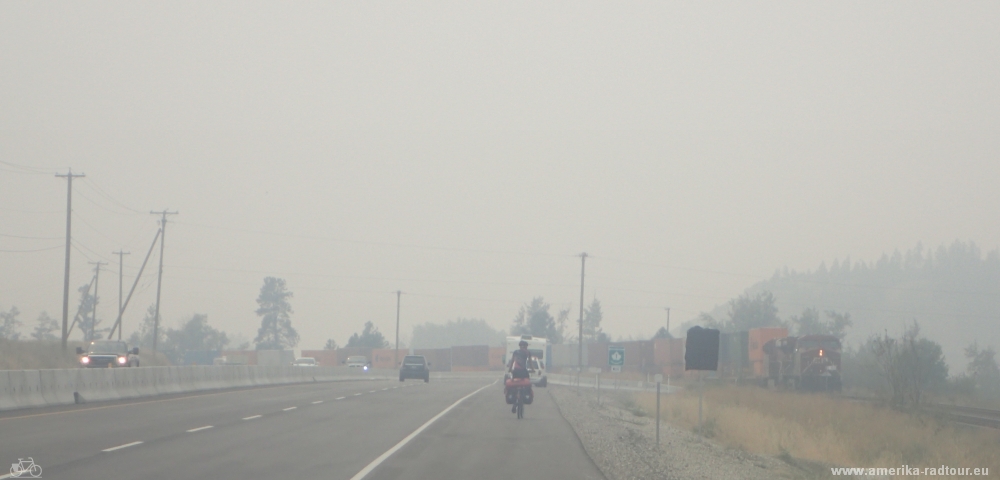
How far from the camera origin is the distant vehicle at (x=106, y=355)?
4406 centimetres

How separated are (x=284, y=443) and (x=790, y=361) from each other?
41766mm

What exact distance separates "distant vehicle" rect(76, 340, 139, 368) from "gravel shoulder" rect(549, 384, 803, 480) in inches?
1105

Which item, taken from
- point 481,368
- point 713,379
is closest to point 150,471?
point 713,379

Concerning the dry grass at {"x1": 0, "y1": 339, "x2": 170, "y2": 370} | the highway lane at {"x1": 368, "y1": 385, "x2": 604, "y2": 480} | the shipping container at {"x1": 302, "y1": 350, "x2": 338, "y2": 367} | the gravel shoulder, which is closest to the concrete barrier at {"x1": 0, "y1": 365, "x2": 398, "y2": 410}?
the highway lane at {"x1": 368, "y1": 385, "x2": 604, "y2": 480}

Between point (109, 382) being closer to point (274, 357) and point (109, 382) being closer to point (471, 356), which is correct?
point (274, 357)

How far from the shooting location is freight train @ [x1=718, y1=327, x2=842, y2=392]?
2012 inches

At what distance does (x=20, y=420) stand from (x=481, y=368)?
95.2 metres

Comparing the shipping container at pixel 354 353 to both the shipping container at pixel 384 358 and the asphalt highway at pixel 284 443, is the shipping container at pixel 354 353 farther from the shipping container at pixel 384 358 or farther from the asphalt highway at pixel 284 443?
the asphalt highway at pixel 284 443

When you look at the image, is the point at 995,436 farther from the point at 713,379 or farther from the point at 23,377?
the point at 713,379

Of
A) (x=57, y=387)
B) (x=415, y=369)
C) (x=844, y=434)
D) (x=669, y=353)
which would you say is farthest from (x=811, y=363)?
(x=57, y=387)

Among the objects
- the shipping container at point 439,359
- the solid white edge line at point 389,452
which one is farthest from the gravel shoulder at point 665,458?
the shipping container at point 439,359

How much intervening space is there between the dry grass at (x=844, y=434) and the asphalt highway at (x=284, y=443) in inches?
223

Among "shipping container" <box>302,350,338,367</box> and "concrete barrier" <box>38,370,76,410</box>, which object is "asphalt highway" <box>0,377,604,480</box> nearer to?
"concrete barrier" <box>38,370,76,410</box>

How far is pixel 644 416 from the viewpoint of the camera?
3297cm
